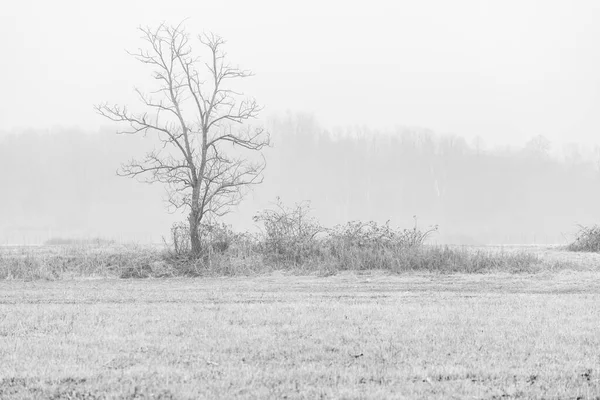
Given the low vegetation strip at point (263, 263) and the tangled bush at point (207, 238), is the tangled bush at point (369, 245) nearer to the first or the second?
the low vegetation strip at point (263, 263)

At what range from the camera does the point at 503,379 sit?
7348 millimetres

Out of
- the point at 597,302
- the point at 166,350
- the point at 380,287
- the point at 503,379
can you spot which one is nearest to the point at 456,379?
the point at 503,379

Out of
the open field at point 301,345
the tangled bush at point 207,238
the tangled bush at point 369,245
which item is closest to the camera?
the open field at point 301,345

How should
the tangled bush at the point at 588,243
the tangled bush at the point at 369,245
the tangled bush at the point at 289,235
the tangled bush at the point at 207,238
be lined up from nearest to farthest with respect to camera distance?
the tangled bush at the point at 369,245 < the tangled bush at the point at 289,235 < the tangled bush at the point at 207,238 < the tangled bush at the point at 588,243

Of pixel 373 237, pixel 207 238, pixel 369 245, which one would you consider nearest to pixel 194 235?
pixel 207 238

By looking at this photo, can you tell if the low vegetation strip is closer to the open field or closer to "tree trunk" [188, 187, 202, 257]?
"tree trunk" [188, 187, 202, 257]

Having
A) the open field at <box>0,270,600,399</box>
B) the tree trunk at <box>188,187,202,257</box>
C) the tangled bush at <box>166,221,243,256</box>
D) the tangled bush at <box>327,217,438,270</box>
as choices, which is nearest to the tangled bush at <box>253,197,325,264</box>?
the tangled bush at <box>327,217,438,270</box>

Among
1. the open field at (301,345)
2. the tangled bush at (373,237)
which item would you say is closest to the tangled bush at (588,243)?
the tangled bush at (373,237)

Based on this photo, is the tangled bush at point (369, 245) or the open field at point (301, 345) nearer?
the open field at point (301, 345)

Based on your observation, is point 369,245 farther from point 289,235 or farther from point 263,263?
point 263,263

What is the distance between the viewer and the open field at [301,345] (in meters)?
7.01

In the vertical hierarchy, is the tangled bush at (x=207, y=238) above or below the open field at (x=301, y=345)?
above

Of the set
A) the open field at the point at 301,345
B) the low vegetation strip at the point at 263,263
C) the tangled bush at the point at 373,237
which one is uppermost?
the tangled bush at the point at 373,237

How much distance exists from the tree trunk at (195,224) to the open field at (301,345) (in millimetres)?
9062
